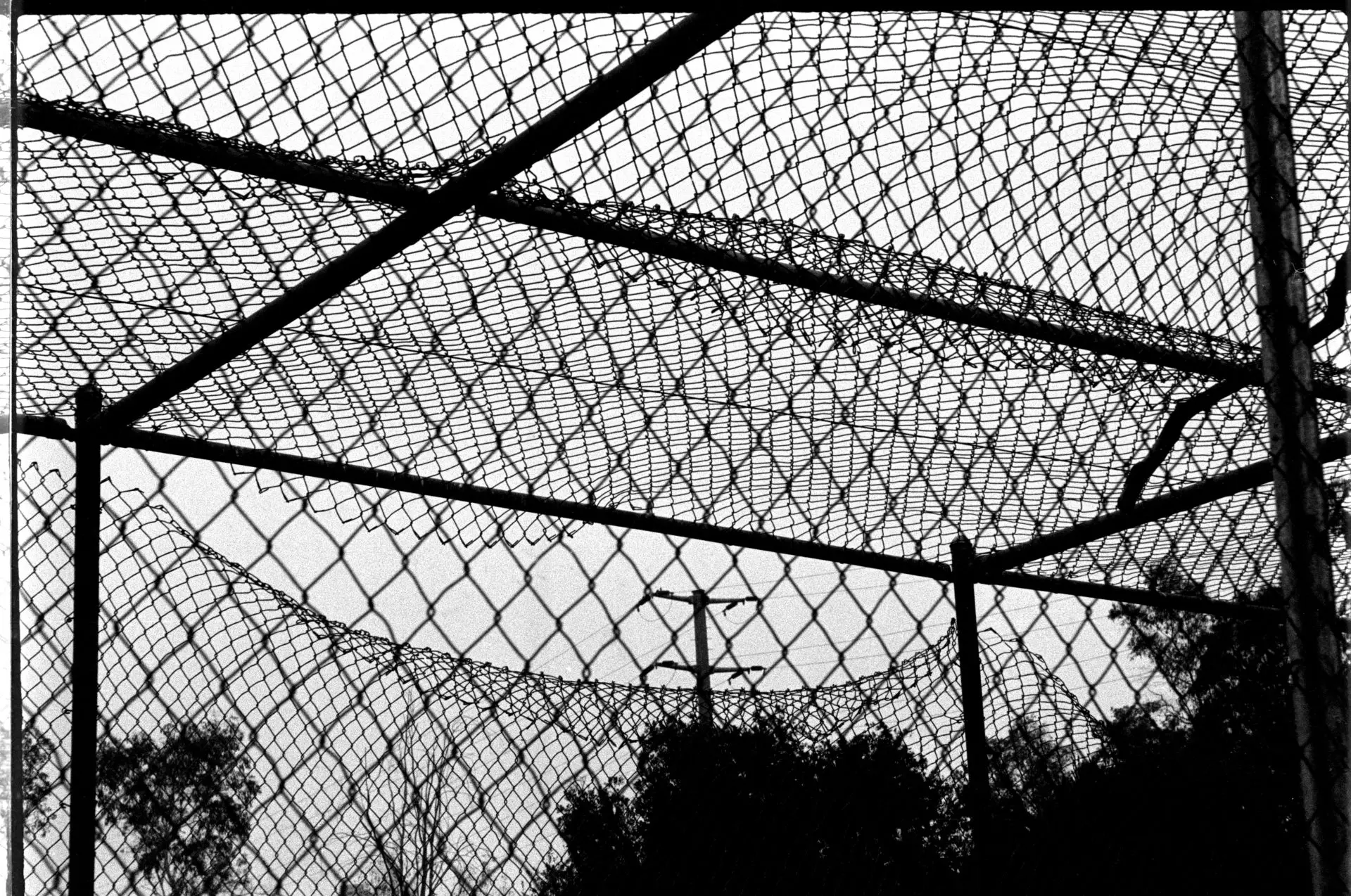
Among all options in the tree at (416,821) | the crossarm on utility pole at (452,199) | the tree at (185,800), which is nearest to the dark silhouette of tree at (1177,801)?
the tree at (416,821)

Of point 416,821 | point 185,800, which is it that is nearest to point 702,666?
point 416,821

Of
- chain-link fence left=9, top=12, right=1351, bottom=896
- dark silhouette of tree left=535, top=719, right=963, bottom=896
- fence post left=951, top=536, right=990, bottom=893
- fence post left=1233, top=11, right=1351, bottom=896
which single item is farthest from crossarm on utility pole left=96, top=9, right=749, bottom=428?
fence post left=951, top=536, right=990, bottom=893

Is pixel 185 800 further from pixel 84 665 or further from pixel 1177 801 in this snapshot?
pixel 1177 801

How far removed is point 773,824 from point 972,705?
622 mm

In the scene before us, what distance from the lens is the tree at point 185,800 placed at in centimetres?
266

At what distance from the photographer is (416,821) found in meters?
2.73

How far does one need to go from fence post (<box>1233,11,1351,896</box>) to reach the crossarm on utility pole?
976 millimetres

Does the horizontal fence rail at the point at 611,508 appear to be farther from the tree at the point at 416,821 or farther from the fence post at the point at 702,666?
the tree at the point at 416,821

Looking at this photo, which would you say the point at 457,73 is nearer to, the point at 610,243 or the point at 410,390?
the point at 610,243

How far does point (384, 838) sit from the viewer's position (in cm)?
274

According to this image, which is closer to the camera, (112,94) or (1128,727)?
(112,94)

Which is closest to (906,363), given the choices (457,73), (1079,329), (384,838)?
(1079,329)

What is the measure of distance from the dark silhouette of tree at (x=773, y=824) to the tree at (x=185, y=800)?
801mm

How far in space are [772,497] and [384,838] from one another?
51.4 inches
